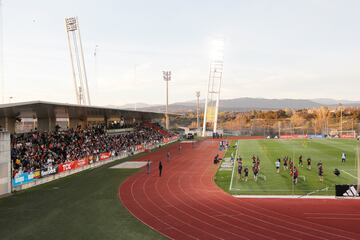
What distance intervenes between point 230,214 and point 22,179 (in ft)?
53.6

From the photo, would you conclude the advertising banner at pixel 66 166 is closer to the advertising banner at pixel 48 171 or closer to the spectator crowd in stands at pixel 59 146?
the spectator crowd in stands at pixel 59 146

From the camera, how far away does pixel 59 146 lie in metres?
36.9

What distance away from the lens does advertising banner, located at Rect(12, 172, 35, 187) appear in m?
25.4

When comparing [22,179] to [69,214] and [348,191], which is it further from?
[348,191]

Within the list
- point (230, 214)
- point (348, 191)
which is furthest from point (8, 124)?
point (348, 191)

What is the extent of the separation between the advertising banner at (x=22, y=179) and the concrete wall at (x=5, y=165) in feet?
2.30

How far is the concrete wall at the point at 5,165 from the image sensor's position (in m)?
23.9

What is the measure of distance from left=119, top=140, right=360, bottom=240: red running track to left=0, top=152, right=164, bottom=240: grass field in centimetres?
99

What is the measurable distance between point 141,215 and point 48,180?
47.3 ft

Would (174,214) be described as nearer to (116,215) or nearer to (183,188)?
(116,215)

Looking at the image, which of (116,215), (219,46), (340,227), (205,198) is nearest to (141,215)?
(116,215)

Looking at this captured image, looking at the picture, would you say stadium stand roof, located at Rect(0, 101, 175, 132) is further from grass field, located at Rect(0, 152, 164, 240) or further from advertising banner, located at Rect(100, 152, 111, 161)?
grass field, located at Rect(0, 152, 164, 240)

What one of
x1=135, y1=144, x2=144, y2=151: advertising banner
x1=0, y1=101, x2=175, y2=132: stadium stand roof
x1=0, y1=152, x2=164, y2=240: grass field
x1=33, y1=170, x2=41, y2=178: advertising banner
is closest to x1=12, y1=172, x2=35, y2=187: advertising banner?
x1=33, y1=170, x2=41, y2=178: advertising banner

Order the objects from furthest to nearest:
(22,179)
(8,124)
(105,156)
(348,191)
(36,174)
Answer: (105,156)
(8,124)
(36,174)
(22,179)
(348,191)
